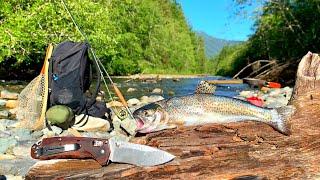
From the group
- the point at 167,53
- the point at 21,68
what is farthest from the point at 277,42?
the point at 167,53

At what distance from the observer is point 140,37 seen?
4547cm

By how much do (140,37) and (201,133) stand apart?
1661 inches

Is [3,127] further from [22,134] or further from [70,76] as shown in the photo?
[70,76]

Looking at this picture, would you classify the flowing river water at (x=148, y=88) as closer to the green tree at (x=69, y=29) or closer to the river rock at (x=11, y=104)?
the green tree at (x=69, y=29)

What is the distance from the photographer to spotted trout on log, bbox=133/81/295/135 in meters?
3.69

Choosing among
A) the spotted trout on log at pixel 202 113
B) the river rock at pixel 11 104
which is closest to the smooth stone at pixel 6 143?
the spotted trout on log at pixel 202 113

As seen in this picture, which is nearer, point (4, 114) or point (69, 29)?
point (4, 114)

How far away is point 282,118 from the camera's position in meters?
3.74

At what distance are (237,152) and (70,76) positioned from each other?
4.70 metres

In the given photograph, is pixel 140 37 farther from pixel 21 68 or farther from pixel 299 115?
pixel 299 115

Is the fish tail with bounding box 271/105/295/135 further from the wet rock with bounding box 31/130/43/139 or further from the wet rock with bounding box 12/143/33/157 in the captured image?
the wet rock with bounding box 31/130/43/139

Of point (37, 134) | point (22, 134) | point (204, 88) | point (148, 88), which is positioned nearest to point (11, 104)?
point (22, 134)

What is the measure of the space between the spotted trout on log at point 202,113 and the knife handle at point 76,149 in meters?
0.39

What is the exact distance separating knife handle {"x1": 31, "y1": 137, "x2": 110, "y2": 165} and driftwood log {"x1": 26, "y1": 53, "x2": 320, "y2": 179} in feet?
0.18
